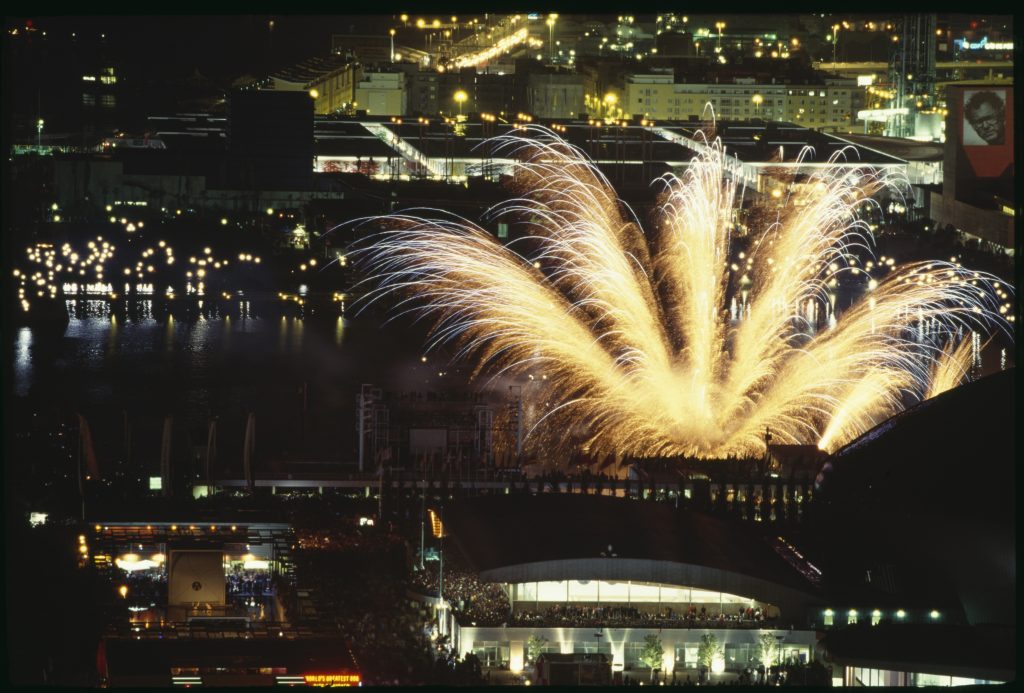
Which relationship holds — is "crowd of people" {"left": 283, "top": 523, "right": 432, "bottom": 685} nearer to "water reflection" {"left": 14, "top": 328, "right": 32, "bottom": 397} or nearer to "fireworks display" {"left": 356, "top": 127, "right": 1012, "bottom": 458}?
"fireworks display" {"left": 356, "top": 127, "right": 1012, "bottom": 458}

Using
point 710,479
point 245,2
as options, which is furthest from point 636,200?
point 245,2

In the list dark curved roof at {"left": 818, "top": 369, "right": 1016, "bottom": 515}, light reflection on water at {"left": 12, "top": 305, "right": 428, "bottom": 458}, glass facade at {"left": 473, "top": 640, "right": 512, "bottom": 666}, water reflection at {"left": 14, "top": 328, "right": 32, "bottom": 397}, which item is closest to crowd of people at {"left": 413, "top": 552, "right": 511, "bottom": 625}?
glass facade at {"left": 473, "top": 640, "right": 512, "bottom": 666}

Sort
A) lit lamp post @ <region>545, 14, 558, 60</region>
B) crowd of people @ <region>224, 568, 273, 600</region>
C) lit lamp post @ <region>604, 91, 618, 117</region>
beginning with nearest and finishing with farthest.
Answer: crowd of people @ <region>224, 568, 273, 600</region> < lit lamp post @ <region>604, 91, 618, 117</region> < lit lamp post @ <region>545, 14, 558, 60</region>

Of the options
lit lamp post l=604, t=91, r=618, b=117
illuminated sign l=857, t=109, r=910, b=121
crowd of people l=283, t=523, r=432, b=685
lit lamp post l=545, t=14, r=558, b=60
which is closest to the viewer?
crowd of people l=283, t=523, r=432, b=685

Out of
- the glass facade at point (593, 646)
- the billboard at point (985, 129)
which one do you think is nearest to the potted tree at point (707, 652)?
A: the glass facade at point (593, 646)

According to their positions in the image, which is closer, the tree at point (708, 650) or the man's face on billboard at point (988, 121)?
the tree at point (708, 650)

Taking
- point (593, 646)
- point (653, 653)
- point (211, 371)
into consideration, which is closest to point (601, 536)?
point (593, 646)

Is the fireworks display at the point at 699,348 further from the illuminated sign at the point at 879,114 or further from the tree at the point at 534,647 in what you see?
the illuminated sign at the point at 879,114
